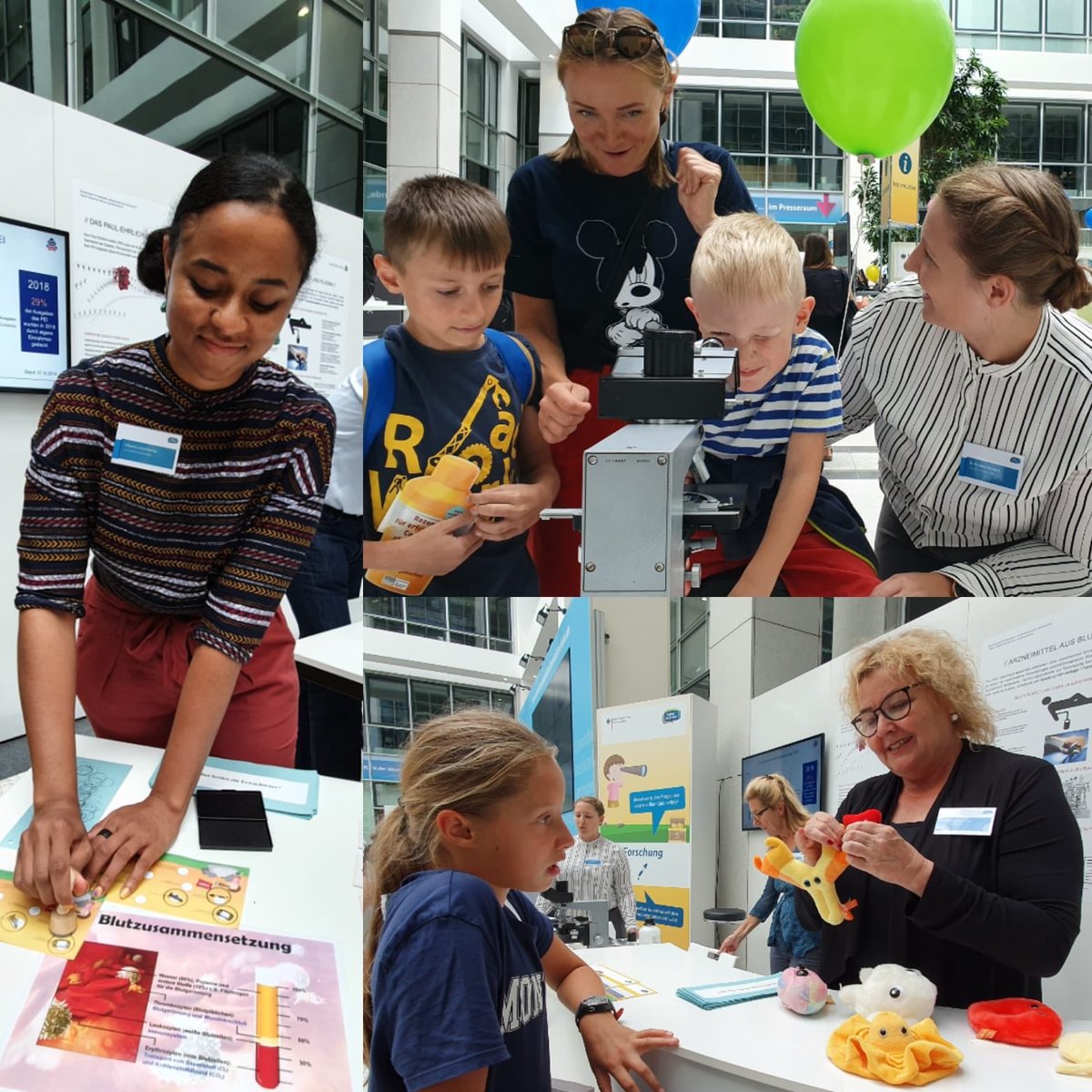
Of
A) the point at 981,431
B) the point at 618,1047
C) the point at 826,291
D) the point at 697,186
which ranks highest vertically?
the point at 697,186

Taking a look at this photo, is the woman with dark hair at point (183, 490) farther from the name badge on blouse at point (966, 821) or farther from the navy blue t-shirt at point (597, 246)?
the name badge on blouse at point (966, 821)

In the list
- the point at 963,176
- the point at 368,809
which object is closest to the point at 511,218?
the point at 963,176

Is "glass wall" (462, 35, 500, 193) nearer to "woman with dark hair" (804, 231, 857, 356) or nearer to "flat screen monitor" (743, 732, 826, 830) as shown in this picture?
"woman with dark hair" (804, 231, 857, 356)

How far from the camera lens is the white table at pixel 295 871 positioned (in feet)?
4.35

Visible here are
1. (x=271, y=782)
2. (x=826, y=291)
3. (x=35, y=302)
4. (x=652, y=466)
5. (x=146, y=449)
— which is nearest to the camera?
(x=652, y=466)

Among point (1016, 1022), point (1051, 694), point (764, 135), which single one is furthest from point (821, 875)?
point (764, 135)

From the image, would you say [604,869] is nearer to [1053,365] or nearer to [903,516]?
[903,516]

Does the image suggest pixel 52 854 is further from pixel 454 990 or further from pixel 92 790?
pixel 454 990

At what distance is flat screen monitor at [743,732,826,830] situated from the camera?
4.77 feet

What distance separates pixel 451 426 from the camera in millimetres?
1452

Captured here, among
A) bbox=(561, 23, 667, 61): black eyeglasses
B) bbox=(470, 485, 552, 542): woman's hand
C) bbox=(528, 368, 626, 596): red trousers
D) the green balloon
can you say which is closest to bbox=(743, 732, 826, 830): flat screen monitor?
bbox=(528, 368, 626, 596): red trousers

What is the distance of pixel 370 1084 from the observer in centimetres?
132

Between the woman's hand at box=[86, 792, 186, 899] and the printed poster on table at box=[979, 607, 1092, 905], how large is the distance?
43.9 inches

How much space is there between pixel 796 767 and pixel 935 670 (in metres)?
0.23
